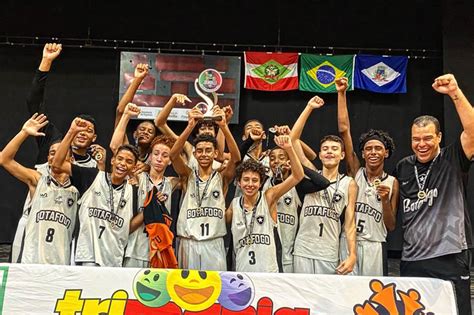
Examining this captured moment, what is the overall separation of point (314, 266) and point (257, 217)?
0.56 metres

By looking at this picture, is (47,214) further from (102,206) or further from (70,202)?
(102,206)

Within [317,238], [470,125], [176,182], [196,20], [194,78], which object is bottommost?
[317,238]

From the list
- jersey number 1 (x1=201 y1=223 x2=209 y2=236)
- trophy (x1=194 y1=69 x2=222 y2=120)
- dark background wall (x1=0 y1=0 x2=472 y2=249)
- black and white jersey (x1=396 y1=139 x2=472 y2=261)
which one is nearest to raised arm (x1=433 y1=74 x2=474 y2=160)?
black and white jersey (x1=396 y1=139 x2=472 y2=261)

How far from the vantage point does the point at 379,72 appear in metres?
7.68

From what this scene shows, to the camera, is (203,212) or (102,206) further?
(203,212)

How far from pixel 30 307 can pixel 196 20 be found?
6157 millimetres

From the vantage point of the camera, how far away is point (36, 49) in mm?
7988

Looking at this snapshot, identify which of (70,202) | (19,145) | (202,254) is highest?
(19,145)

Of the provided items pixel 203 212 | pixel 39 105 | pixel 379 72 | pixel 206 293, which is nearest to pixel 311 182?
pixel 203 212

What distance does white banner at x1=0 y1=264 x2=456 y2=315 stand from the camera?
269 cm

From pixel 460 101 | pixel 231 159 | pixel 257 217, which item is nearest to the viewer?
pixel 460 101

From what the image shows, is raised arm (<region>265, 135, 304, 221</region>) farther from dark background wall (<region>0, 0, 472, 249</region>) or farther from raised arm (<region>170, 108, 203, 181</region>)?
dark background wall (<region>0, 0, 472, 249</region>)

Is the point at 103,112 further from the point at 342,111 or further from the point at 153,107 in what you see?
the point at 342,111

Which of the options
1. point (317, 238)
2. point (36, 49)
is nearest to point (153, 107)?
point (36, 49)
